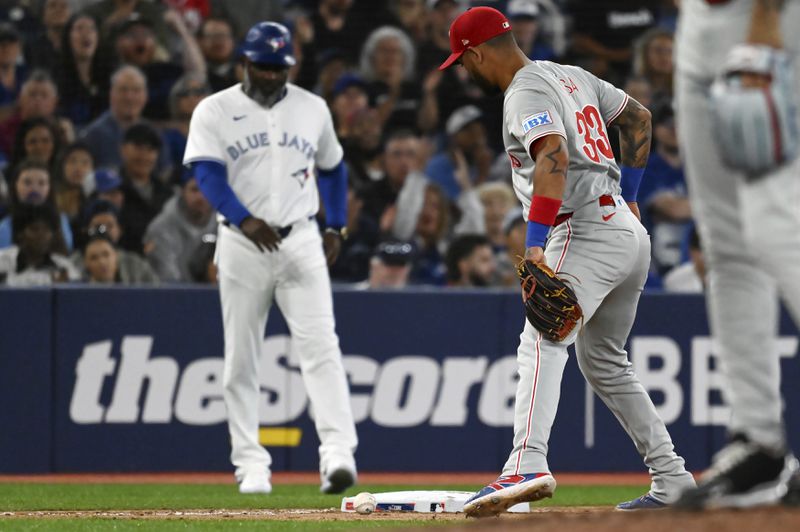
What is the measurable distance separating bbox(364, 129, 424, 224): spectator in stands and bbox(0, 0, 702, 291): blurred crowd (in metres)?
0.01

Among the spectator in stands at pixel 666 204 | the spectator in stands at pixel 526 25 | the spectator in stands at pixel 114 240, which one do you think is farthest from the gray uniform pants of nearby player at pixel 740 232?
the spectator in stands at pixel 526 25

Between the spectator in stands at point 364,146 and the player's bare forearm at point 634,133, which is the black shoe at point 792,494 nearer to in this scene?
the player's bare forearm at point 634,133

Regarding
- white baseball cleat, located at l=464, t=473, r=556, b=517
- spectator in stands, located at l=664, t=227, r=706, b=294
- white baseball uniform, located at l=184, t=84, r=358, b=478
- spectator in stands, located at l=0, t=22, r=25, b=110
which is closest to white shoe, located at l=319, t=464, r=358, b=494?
white baseball uniform, located at l=184, t=84, r=358, b=478

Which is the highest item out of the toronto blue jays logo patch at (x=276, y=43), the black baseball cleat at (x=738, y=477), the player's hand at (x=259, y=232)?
the toronto blue jays logo patch at (x=276, y=43)

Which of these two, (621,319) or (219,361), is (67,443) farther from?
(621,319)

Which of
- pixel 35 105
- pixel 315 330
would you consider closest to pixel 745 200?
pixel 315 330

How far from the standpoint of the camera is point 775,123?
340 centimetres

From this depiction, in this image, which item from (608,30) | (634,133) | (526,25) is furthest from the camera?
(608,30)

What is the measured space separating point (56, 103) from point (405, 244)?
328 cm

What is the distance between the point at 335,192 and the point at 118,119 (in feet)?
12.2

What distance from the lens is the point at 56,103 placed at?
10805 mm

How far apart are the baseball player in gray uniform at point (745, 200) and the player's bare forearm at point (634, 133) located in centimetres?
173

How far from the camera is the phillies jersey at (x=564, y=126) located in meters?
4.96

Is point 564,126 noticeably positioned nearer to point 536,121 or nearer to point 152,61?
point 536,121
